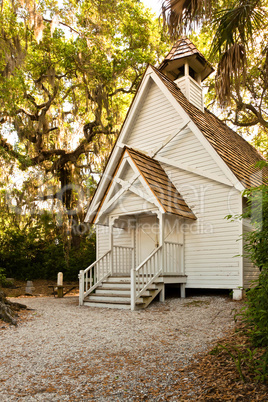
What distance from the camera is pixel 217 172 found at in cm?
1073

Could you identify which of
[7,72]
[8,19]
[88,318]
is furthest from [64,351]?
[8,19]

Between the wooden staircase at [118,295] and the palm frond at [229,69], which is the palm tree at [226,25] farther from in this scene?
the wooden staircase at [118,295]

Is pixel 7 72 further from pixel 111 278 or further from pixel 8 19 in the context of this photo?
pixel 111 278

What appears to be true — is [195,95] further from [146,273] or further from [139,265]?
[146,273]

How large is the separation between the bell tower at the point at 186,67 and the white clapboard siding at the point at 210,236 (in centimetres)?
459

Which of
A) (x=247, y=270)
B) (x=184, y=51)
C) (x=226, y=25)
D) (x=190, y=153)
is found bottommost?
(x=247, y=270)


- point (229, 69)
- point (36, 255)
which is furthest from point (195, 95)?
→ point (36, 255)

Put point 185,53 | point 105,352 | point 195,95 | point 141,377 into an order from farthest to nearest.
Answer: point 195,95, point 185,53, point 105,352, point 141,377

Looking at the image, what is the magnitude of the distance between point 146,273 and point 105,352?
14.0 feet

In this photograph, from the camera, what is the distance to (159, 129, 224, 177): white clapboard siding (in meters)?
10.9

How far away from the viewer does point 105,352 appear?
5.12 metres

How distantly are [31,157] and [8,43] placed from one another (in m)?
5.66

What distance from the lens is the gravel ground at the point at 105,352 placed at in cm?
371

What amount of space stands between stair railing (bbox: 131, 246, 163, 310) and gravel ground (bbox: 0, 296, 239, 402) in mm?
543
